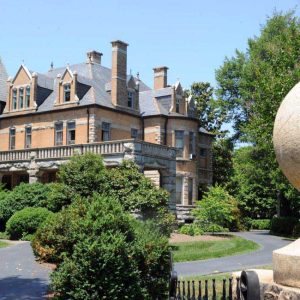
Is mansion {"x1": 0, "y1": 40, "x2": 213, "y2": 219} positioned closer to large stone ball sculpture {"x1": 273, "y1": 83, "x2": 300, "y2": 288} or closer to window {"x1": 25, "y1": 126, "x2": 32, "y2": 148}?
window {"x1": 25, "y1": 126, "x2": 32, "y2": 148}

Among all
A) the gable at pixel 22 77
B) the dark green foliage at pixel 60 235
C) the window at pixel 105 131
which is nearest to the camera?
the dark green foliage at pixel 60 235

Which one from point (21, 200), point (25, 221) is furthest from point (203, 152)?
point (25, 221)

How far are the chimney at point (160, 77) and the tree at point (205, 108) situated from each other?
22.6 feet

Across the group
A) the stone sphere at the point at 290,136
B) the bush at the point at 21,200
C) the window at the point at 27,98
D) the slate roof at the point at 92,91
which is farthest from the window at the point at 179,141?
the stone sphere at the point at 290,136

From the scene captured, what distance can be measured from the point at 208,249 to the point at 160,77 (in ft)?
91.9

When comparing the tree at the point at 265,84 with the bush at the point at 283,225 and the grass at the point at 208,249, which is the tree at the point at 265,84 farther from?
the grass at the point at 208,249

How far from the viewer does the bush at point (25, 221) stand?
2819cm

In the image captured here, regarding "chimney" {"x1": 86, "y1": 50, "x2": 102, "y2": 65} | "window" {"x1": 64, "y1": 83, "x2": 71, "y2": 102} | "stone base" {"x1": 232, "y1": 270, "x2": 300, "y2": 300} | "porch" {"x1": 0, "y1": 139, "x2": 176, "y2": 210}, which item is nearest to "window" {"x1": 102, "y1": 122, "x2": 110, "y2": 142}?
"window" {"x1": 64, "y1": 83, "x2": 71, "y2": 102}

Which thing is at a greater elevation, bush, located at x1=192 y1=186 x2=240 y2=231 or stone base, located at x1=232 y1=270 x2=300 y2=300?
stone base, located at x1=232 y1=270 x2=300 y2=300

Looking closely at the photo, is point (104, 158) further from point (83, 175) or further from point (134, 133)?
point (134, 133)

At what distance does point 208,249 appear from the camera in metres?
25.0

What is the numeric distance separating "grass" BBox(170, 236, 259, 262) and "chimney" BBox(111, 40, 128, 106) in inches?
707

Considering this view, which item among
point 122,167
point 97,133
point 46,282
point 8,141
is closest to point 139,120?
point 97,133

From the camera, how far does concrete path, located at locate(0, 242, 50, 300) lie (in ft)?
46.0
